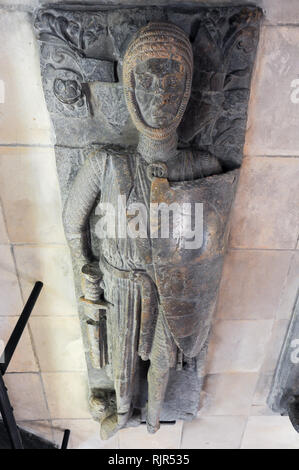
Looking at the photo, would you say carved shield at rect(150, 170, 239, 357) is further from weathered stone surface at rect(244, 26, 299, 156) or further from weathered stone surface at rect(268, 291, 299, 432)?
weathered stone surface at rect(268, 291, 299, 432)

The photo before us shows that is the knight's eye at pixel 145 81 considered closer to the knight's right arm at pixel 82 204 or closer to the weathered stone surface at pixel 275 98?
the knight's right arm at pixel 82 204

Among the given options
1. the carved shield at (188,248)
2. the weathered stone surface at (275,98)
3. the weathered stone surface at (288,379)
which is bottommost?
A: the weathered stone surface at (288,379)

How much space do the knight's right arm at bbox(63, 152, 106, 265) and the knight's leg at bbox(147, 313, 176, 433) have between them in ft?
1.16

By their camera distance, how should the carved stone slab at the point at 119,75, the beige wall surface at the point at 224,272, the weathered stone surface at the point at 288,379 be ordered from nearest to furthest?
the carved stone slab at the point at 119,75
the beige wall surface at the point at 224,272
the weathered stone surface at the point at 288,379

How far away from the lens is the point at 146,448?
2.04 meters

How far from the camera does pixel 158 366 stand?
4.32 ft

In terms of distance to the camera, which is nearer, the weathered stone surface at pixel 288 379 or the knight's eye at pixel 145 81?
the knight's eye at pixel 145 81

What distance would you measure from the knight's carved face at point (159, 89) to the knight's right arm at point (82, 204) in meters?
0.21

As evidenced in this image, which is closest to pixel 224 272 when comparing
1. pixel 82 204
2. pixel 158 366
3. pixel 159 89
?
pixel 158 366

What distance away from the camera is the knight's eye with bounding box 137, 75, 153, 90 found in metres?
0.86

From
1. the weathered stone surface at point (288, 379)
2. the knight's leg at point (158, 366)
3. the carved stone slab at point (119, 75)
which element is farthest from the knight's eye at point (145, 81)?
the weathered stone surface at point (288, 379)

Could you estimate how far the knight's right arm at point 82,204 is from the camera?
1063 millimetres

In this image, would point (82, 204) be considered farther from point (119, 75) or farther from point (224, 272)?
point (224, 272)

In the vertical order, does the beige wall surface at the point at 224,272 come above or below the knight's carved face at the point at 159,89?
below
